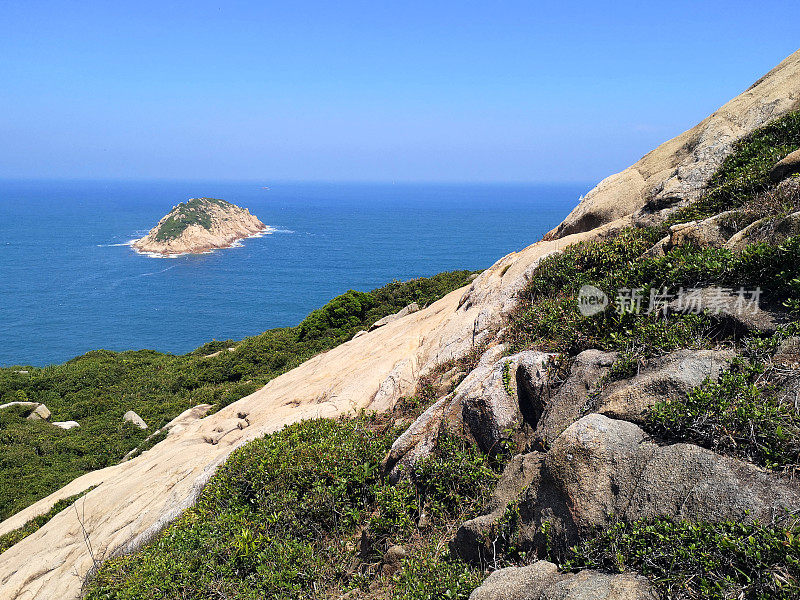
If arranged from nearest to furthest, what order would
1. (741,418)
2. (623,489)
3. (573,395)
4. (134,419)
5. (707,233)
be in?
1. (741,418)
2. (623,489)
3. (573,395)
4. (707,233)
5. (134,419)

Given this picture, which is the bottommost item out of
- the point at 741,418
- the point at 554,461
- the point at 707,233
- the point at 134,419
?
the point at 134,419

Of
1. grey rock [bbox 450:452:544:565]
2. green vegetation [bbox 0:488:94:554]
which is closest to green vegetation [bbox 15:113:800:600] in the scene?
grey rock [bbox 450:452:544:565]

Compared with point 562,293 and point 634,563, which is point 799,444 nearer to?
point 634,563

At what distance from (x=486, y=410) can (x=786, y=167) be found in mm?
8507

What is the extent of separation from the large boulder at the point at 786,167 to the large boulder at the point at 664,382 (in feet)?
21.5

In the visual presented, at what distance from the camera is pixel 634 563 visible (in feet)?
15.0

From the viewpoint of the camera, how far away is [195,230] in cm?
15612

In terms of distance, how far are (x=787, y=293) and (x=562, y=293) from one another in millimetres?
4117

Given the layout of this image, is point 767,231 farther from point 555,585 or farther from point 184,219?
point 184,219

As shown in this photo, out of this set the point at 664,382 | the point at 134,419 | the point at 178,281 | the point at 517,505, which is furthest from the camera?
the point at 178,281

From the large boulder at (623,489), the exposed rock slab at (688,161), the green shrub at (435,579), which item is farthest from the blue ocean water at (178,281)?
the large boulder at (623,489)

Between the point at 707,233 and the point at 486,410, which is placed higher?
the point at 707,233

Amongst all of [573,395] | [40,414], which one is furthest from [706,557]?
[40,414]

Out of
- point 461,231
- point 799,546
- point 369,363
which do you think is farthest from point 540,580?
point 461,231
